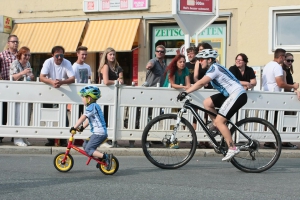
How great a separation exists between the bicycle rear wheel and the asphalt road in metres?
0.14

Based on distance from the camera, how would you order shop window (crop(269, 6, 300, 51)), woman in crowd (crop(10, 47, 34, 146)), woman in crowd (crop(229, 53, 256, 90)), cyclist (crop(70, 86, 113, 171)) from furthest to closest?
shop window (crop(269, 6, 300, 51)) → woman in crowd (crop(229, 53, 256, 90)) → woman in crowd (crop(10, 47, 34, 146)) → cyclist (crop(70, 86, 113, 171))

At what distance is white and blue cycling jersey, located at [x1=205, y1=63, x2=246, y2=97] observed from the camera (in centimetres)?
862

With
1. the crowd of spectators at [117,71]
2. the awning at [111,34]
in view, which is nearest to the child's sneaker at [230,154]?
the crowd of spectators at [117,71]

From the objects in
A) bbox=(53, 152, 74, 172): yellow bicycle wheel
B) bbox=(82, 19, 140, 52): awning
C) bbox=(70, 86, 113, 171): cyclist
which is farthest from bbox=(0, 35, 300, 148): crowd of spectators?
bbox=(82, 19, 140, 52): awning

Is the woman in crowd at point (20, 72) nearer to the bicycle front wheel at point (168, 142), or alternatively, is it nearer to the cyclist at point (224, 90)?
the bicycle front wheel at point (168, 142)

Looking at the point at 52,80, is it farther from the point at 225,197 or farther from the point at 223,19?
the point at 223,19

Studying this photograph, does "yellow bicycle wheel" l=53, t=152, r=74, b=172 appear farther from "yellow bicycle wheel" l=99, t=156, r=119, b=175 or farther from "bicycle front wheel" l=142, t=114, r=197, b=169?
"bicycle front wheel" l=142, t=114, r=197, b=169

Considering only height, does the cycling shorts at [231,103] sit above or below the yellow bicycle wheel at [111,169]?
above

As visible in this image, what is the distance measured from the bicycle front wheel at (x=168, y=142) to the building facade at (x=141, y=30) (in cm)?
1029

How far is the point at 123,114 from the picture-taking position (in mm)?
11250

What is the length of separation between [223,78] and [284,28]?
10.8 meters

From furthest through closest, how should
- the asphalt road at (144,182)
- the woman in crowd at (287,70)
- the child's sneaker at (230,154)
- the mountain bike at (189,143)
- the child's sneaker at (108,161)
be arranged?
1. the woman in crowd at (287,70)
2. the mountain bike at (189,143)
3. the child's sneaker at (230,154)
4. the child's sneaker at (108,161)
5. the asphalt road at (144,182)

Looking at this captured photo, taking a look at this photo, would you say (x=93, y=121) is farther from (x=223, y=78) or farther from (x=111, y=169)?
(x=223, y=78)

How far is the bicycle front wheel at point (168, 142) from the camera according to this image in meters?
8.77
